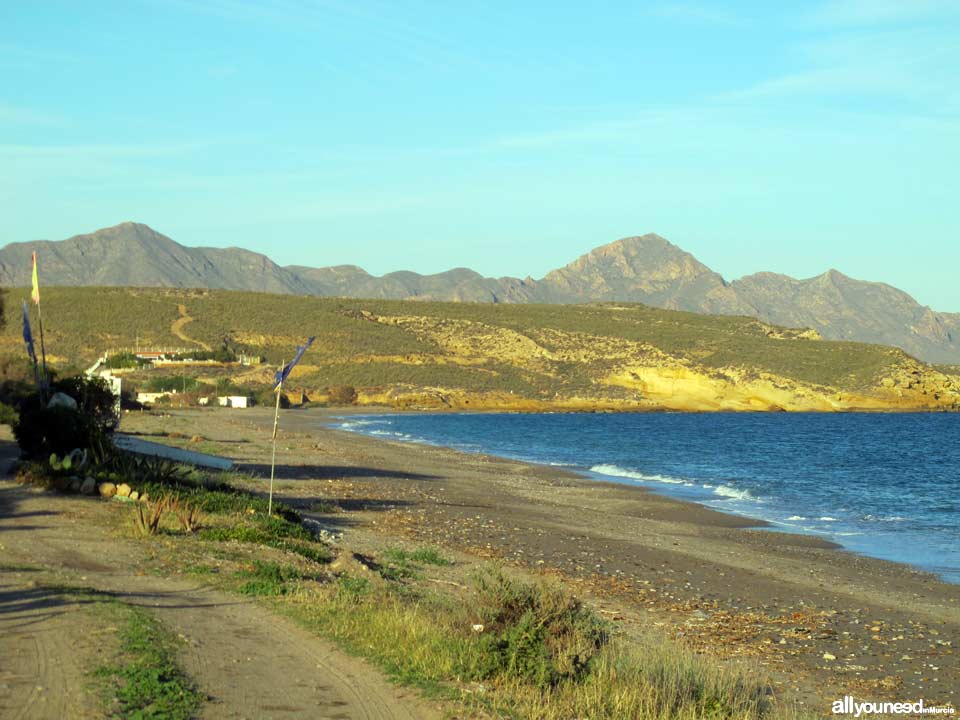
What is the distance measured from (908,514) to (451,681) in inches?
819

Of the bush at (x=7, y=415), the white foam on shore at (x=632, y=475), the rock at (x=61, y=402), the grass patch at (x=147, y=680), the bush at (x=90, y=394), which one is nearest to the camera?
the grass patch at (x=147, y=680)

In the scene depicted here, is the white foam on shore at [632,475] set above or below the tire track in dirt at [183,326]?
below

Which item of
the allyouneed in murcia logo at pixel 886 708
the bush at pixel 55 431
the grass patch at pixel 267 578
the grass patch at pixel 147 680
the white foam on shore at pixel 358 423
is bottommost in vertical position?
the white foam on shore at pixel 358 423

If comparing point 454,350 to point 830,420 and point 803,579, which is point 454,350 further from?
point 803,579

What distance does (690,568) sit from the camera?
1592 centimetres

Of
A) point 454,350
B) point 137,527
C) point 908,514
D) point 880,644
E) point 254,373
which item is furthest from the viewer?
point 454,350

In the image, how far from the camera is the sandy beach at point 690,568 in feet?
34.5

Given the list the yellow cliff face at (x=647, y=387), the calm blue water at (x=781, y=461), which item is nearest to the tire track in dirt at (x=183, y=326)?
the yellow cliff face at (x=647, y=387)

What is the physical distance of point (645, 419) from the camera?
82625 mm

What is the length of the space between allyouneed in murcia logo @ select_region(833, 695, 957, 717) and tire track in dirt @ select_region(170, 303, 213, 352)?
3634 inches

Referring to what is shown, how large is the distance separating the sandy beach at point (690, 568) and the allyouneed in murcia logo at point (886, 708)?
134 millimetres

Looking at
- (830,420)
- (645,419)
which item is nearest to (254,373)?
(645,419)

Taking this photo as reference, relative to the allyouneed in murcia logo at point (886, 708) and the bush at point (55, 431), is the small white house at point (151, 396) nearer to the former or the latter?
the bush at point (55, 431)

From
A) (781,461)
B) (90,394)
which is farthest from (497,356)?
(90,394)
